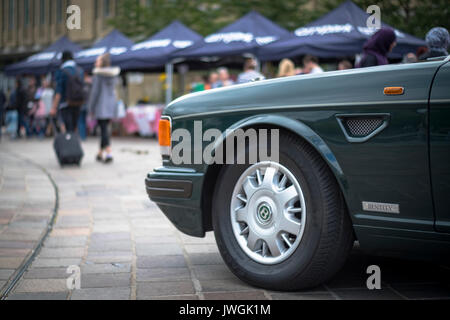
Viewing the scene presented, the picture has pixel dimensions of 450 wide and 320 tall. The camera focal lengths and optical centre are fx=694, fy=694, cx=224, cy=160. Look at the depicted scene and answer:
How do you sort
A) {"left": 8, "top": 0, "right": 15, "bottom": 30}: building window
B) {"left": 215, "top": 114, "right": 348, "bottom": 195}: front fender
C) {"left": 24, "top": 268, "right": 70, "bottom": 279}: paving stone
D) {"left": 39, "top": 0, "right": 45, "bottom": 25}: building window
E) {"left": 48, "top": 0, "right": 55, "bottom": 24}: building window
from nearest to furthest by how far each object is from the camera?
{"left": 215, "top": 114, "right": 348, "bottom": 195}: front fender, {"left": 24, "top": 268, "right": 70, "bottom": 279}: paving stone, {"left": 48, "top": 0, "right": 55, "bottom": 24}: building window, {"left": 39, "top": 0, "right": 45, "bottom": 25}: building window, {"left": 8, "top": 0, "right": 15, "bottom": 30}: building window

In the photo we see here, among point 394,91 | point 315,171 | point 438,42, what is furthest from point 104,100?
point 394,91

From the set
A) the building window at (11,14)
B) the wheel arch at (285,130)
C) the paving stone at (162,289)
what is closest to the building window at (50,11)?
the building window at (11,14)

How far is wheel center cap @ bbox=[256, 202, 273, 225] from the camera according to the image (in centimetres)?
373

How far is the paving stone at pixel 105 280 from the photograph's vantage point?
13.0 ft

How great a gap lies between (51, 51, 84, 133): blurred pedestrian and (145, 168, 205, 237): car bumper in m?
7.63

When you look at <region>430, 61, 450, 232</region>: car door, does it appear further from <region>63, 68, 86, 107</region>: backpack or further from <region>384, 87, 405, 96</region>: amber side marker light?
<region>63, 68, 86, 107</region>: backpack

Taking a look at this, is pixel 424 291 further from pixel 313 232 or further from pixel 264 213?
pixel 264 213

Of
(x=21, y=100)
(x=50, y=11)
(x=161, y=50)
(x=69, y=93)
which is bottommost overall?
(x=21, y=100)

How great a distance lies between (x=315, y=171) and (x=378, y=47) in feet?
11.4

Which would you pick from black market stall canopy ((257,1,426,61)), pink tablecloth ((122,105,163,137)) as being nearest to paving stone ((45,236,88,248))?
black market stall canopy ((257,1,426,61))

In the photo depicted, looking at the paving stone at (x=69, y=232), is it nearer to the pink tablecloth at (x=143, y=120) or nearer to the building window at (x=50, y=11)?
the pink tablecloth at (x=143, y=120)

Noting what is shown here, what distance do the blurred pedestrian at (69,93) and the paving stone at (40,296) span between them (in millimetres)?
8122

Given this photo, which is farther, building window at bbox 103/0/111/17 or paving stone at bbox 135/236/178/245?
building window at bbox 103/0/111/17

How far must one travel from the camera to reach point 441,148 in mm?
3094
